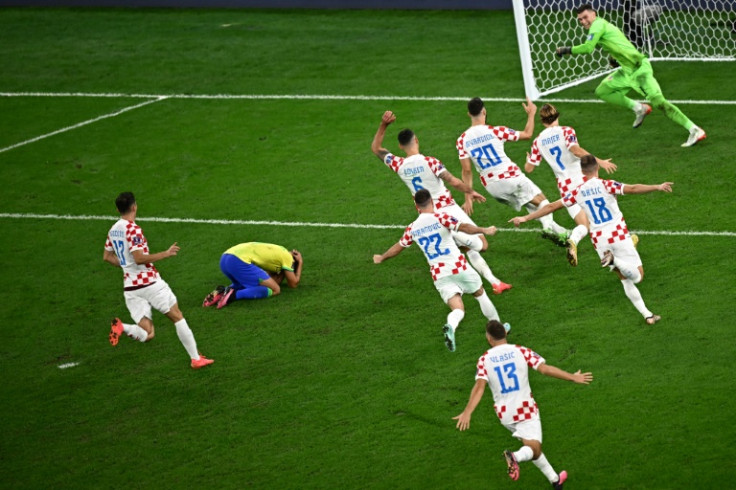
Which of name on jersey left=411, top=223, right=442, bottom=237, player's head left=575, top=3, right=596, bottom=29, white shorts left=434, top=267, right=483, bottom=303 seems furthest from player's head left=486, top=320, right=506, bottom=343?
player's head left=575, top=3, right=596, bottom=29

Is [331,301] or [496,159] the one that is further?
[496,159]

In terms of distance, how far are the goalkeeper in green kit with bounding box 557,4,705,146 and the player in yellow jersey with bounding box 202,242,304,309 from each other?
599 centimetres

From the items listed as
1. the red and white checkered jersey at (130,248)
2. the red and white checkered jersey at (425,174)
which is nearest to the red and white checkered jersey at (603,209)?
the red and white checkered jersey at (425,174)

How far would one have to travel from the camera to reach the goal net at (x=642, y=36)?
2069 centimetres

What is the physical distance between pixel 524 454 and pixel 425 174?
475cm

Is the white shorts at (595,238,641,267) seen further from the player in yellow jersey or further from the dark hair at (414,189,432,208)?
the player in yellow jersey

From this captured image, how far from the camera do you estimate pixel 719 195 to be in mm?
15031

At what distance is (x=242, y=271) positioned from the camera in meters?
13.4

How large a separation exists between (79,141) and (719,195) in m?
10.9

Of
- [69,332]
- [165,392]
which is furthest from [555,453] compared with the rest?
[69,332]

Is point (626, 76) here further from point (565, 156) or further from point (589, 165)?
point (589, 165)

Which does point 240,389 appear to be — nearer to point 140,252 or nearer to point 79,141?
point 140,252

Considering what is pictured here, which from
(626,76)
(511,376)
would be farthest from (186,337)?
(626,76)

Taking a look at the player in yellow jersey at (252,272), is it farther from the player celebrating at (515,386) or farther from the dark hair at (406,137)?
the player celebrating at (515,386)
